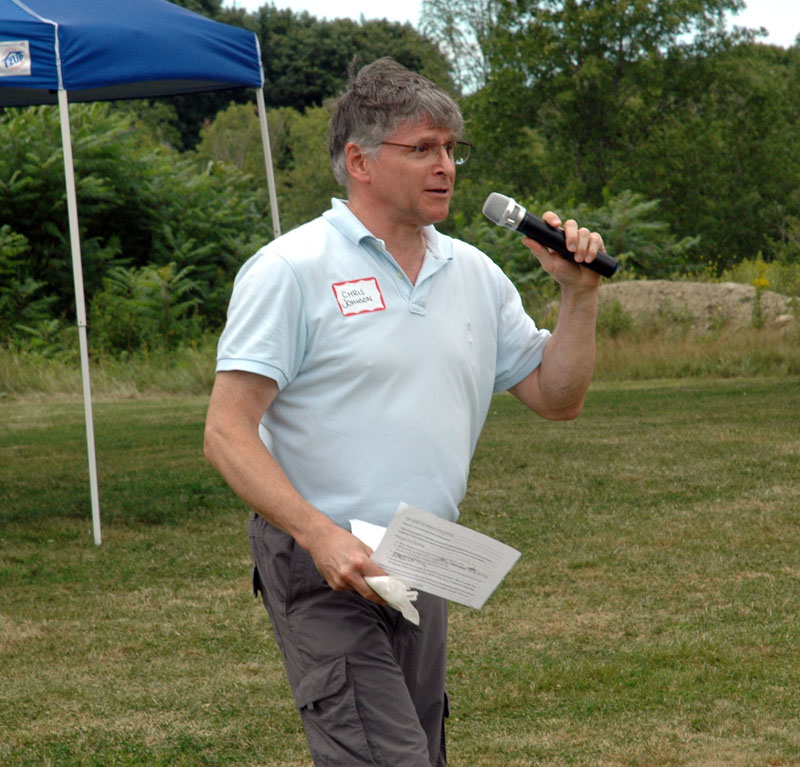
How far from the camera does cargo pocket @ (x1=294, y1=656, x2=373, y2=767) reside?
2.38 meters

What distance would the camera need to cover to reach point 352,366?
2412mm

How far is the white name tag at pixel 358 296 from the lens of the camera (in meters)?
2.43

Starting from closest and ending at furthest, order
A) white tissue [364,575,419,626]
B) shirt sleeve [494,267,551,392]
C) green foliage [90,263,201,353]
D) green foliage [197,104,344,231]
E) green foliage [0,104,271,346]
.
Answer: white tissue [364,575,419,626] < shirt sleeve [494,267,551,392] < green foliage [90,263,201,353] < green foliage [0,104,271,346] < green foliage [197,104,344,231]

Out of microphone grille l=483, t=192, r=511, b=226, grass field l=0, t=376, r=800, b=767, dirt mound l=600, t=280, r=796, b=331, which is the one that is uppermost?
microphone grille l=483, t=192, r=511, b=226

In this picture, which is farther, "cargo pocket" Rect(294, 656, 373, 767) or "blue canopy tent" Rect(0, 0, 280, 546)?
"blue canopy tent" Rect(0, 0, 280, 546)

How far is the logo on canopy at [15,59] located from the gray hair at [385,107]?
4.38 m

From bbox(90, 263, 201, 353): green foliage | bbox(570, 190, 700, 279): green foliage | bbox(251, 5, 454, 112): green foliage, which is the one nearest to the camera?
bbox(90, 263, 201, 353): green foliage

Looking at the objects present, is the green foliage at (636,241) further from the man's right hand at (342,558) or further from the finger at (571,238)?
the man's right hand at (342,558)

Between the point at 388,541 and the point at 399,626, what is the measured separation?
42cm

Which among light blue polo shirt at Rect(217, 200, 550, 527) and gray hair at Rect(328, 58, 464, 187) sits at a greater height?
gray hair at Rect(328, 58, 464, 187)

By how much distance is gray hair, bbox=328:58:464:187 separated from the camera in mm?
2537

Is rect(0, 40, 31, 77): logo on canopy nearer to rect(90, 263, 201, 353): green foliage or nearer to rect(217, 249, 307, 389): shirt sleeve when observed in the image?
rect(217, 249, 307, 389): shirt sleeve

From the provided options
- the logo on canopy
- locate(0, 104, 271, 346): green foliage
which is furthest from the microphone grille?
locate(0, 104, 271, 346): green foliage

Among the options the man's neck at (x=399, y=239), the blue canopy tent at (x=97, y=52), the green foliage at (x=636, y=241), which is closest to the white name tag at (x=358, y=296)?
the man's neck at (x=399, y=239)
